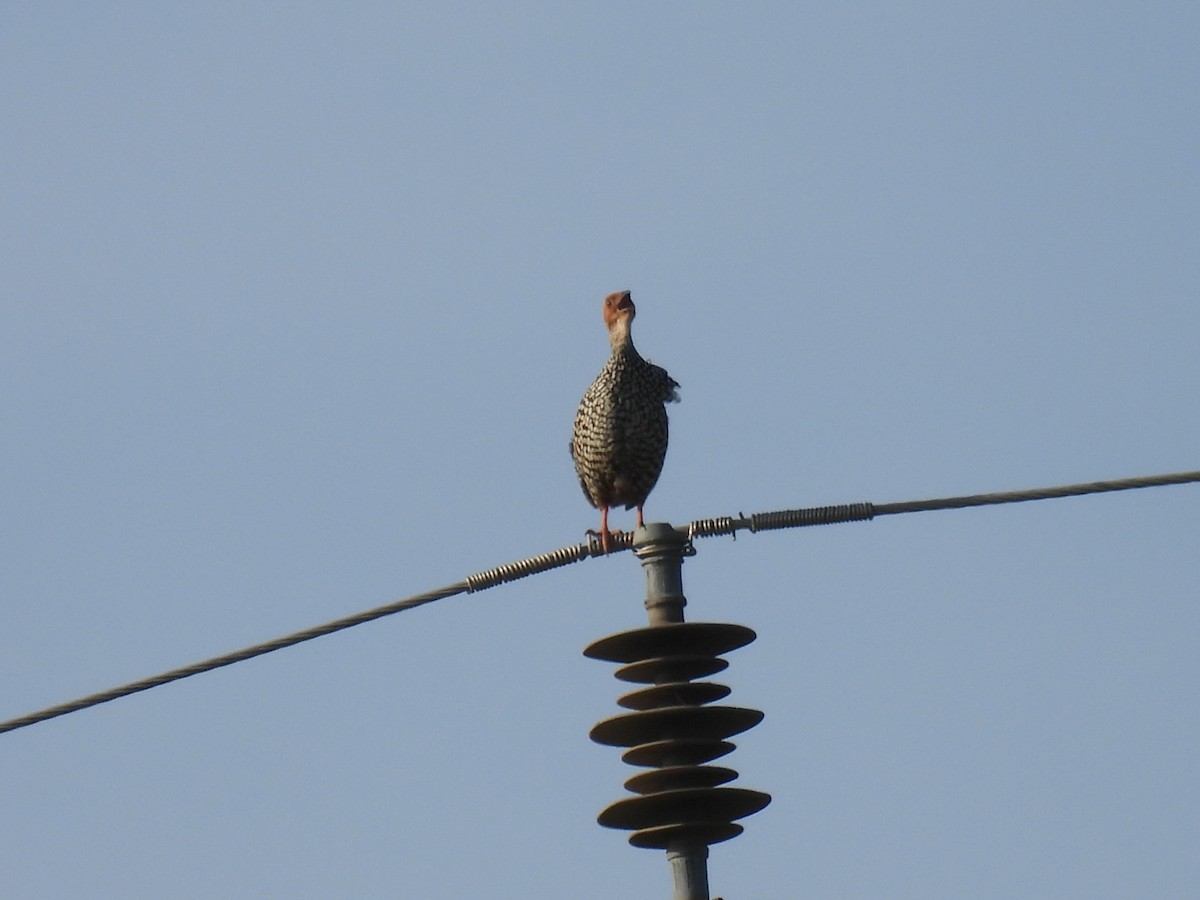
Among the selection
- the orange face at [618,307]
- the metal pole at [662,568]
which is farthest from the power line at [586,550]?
the orange face at [618,307]

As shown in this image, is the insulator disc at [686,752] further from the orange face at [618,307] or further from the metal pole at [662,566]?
the orange face at [618,307]

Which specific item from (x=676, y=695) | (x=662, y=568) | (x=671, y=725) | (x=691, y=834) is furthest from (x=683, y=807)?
(x=662, y=568)

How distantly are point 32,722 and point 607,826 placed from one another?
2693 millimetres

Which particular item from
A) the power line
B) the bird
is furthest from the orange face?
the power line

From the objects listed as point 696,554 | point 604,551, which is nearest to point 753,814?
point 696,554

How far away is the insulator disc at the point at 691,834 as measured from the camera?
23.9 ft

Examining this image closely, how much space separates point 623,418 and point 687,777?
301 inches

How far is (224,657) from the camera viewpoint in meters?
8.59

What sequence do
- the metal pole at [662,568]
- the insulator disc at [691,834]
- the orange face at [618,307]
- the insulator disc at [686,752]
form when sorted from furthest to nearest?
the orange face at [618,307] → the metal pole at [662,568] → the insulator disc at [686,752] → the insulator disc at [691,834]

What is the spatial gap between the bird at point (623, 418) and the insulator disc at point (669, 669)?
7.30 m

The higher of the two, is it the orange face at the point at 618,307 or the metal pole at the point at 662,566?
the orange face at the point at 618,307

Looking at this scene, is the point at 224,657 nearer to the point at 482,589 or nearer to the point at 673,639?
the point at 482,589

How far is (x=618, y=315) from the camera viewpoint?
14867mm

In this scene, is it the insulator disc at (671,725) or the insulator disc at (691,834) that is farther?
the insulator disc at (671,725)
